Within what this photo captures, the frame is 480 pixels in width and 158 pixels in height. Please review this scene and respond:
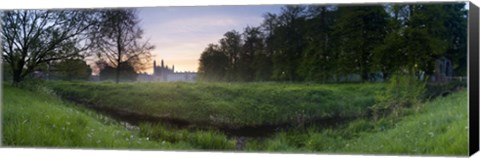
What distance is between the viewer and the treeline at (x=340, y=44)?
9.70 meters

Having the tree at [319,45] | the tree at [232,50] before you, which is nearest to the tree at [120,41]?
the tree at [232,50]

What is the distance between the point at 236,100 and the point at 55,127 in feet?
7.75

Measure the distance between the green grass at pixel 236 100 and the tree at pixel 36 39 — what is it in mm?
597

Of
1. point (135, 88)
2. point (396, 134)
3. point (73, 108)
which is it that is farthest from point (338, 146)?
point (73, 108)

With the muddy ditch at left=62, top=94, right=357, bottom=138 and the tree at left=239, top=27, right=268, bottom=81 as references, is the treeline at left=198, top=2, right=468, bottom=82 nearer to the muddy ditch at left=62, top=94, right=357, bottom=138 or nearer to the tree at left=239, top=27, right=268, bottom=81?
the tree at left=239, top=27, right=268, bottom=81

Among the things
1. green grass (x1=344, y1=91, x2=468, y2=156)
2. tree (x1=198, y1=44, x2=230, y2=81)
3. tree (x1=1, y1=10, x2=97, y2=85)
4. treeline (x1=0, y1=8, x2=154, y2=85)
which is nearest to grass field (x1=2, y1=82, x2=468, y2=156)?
green grass (x1=344, y1=91, x2=468, y2=156)

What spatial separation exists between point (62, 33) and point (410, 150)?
4.69 m

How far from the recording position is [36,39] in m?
11.2

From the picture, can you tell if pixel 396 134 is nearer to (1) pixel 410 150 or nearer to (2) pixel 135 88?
(1) pixel 410 150

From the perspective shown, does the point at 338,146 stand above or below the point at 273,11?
below

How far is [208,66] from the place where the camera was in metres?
10.5

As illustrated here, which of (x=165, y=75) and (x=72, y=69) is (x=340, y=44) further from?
(x=72, y=69)

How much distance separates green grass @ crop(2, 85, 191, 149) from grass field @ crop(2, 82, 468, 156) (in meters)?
0.01

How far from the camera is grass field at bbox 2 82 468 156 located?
973cm
